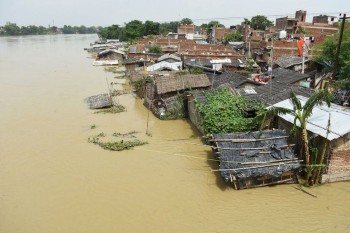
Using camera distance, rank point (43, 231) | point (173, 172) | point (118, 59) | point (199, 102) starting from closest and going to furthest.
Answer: point (43, 231)
point (173, 172)
point (199, 102)
point (118, 59)

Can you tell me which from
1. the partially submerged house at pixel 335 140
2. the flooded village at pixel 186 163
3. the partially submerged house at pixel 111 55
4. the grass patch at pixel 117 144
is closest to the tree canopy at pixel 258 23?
the partially submerged house at pixel 111 55

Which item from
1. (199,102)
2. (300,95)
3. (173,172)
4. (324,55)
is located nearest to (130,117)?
(199,102)

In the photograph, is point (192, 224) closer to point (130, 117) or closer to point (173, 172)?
point (173, 172)

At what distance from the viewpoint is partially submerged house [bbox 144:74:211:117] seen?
54.4 feet

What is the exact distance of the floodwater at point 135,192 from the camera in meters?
8.53

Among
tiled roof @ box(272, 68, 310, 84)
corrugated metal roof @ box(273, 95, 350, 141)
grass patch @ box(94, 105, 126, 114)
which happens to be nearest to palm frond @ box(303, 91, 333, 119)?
corrugated metal roof @ box(273, 95, 350, 141)

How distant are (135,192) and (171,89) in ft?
25.8

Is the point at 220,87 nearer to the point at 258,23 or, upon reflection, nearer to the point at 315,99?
the point at 315,99

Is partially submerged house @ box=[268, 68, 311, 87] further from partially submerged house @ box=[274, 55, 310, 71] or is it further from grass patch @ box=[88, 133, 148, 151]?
grass patch @ box=[88, 133, 148, 151]

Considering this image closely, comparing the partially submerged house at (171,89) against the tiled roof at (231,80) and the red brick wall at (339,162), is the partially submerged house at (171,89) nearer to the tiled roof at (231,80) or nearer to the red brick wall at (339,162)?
the tiled roof at (231,80)

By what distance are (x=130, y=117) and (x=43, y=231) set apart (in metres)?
10.0

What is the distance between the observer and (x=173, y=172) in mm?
11375

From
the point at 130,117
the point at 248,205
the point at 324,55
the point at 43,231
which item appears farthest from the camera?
the point at 324,55

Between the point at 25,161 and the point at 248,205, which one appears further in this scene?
the point at 25,161
